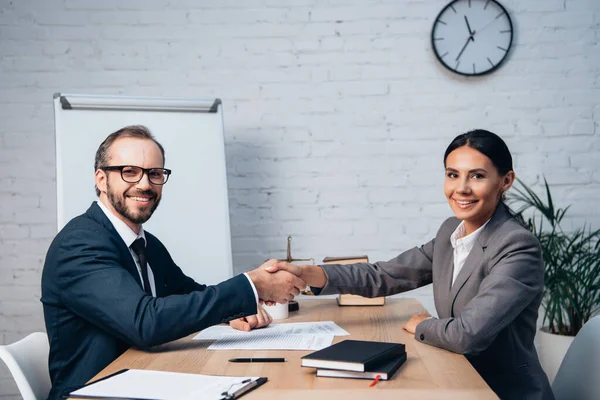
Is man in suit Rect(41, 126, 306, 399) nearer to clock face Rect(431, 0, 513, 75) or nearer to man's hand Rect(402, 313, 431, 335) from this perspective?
man's hand Rect(402, 313, 431, 335)

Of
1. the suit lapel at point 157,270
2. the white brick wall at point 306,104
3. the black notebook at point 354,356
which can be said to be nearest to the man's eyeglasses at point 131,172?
the suit lapel at point 157,270

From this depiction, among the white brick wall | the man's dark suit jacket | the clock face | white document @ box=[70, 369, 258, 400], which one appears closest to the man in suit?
the man's dark suit jacket

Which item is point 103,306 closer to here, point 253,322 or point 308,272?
point 253,322

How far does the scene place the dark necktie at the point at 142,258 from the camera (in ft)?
5.96

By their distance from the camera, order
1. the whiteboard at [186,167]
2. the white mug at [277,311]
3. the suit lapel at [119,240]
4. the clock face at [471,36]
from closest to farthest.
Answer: the suit lapel at [119,240] → the white mug at [277,311] → the whiteboard at [186,167] → the clock face at [471,36]

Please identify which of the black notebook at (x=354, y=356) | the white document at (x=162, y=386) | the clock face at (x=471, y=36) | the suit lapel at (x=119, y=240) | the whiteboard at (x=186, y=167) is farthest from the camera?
the clock face at (x=471, y=36)

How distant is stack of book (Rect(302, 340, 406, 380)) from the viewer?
1220mm

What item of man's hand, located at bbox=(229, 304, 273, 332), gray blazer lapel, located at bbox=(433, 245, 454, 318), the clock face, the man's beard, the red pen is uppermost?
the clock face

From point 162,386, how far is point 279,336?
53 cm

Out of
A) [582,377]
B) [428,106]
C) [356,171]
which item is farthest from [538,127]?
[582,377]

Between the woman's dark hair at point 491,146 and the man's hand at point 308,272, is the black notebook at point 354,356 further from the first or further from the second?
the woman's dark hair at point 491,146

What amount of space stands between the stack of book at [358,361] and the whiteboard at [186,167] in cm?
150

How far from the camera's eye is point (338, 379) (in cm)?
123

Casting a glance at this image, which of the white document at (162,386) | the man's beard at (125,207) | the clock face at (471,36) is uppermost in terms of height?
the clock face at (471,36)
